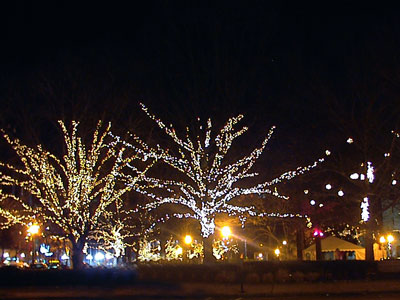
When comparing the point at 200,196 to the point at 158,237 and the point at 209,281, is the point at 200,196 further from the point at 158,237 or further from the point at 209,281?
the point at 158,237

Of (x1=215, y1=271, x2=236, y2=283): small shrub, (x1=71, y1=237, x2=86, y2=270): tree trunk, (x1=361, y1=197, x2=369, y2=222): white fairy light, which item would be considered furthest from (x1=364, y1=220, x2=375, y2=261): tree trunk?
(x1=71, y1=237, x2=86, y2=270): tree trunk

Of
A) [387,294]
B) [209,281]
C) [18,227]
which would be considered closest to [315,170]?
[209,281]

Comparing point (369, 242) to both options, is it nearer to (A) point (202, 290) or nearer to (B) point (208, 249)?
(B) point (208, 249)

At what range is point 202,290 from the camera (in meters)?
26.1

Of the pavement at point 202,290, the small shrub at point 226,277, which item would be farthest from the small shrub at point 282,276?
the small shrub at point 226,277

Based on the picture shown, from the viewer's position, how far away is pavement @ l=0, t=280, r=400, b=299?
24.5 metres

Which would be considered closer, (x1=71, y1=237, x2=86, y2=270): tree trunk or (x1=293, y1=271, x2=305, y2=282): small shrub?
(x1=293, y1=271, x2=305, y2=282): small shrub

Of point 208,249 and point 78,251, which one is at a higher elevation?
point 78,251

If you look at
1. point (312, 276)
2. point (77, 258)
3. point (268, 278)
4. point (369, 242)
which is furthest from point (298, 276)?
point (77, 258)

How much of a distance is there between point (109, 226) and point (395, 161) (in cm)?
2163

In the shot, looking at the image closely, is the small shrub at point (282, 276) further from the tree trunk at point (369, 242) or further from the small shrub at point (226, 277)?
the tree trunk at point (369, 242)

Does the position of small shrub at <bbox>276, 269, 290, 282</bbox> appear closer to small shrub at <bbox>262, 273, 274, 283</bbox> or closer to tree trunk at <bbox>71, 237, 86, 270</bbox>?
small shrub at <bbox>262, 273, 274, 283</bbox>

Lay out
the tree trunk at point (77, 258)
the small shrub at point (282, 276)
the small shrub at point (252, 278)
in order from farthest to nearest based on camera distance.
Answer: the tree trunk at point (77, 258), the small shrub at point (282, 276), the small shrub at point (252, 278)

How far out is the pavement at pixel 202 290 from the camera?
24.5 meters
